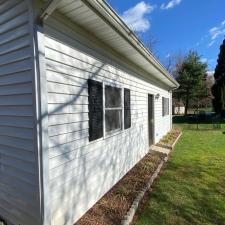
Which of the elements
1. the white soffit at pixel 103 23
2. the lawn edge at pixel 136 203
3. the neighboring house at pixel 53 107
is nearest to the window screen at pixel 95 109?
the neighboring house at pixel 53 107

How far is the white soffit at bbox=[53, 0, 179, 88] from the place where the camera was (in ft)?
10.6

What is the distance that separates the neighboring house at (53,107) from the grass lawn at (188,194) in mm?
1170

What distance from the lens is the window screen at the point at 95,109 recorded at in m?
4.23

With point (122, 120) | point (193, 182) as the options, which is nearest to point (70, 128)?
point (122, 120)

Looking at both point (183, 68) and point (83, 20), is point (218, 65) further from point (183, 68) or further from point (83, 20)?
point (83, 20)

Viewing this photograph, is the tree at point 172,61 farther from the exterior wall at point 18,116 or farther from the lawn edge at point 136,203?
the exterior wall at point 18,116

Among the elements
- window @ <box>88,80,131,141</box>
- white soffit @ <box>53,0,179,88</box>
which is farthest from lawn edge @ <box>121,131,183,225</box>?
white soffit @ <box>53,0,179,88</box>

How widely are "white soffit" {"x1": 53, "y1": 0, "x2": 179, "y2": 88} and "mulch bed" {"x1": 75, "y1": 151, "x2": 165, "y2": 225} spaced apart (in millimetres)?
3142

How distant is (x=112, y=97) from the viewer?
532 cm

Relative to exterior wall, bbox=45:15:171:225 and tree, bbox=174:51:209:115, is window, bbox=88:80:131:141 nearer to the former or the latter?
exterior wall, bbox=45:15:171:225

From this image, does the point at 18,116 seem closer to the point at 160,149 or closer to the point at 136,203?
the point at 136,203

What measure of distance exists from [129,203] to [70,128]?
196 cm

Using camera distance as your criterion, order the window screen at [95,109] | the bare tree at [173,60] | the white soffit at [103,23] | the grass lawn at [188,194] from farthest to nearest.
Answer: the bare tree at [173,60] → the window screen at [95,109] → the grass lawn at [188,194] → the white soffit at [103,23]

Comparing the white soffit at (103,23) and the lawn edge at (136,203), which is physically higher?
the white soffit at (103,23)
